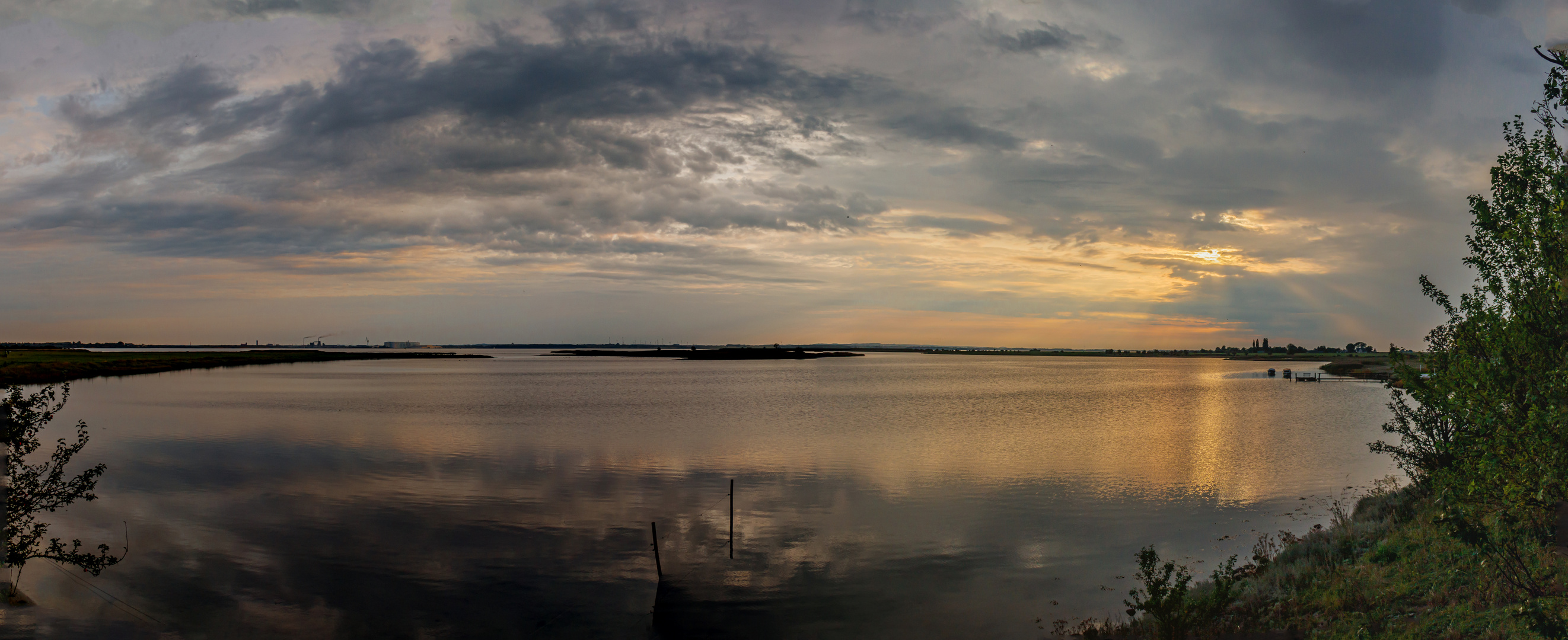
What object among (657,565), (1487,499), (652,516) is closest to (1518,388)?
(1487,499)

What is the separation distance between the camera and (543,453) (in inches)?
1352

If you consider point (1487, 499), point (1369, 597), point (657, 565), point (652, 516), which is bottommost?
point (652, 516)

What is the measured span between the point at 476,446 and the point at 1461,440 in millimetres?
36174

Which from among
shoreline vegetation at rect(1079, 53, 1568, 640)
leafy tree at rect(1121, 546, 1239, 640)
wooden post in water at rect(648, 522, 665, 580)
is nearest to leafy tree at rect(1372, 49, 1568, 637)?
shoreline vegetation at rect(1079, 53, 1568, 640)

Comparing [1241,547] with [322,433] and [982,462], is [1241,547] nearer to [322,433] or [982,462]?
[982,462]

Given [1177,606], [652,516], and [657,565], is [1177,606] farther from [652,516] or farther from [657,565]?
[652,516]

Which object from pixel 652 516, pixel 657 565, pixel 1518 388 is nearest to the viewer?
pixel 1518 388

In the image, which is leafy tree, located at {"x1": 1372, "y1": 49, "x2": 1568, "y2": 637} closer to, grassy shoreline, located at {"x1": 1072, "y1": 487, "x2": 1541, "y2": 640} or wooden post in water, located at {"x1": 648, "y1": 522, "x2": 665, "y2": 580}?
grassy shoreline, located at {"x1": 1072, "y1": 487, "x2": 1541, "y2": 640}

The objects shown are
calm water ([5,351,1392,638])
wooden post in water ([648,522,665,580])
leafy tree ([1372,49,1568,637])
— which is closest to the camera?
leafy tree ([1372,49,1568,637])

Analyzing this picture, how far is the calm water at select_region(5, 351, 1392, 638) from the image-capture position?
48.0 feet

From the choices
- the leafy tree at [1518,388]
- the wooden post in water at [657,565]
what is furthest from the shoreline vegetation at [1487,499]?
the wooden post in water at [657,565]

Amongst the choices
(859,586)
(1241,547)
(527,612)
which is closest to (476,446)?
(527,612)

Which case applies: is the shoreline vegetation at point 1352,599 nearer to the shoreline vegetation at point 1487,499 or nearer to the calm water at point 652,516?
the shoreline vegetation at point 1487,499

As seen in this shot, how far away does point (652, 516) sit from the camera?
2242 cm
